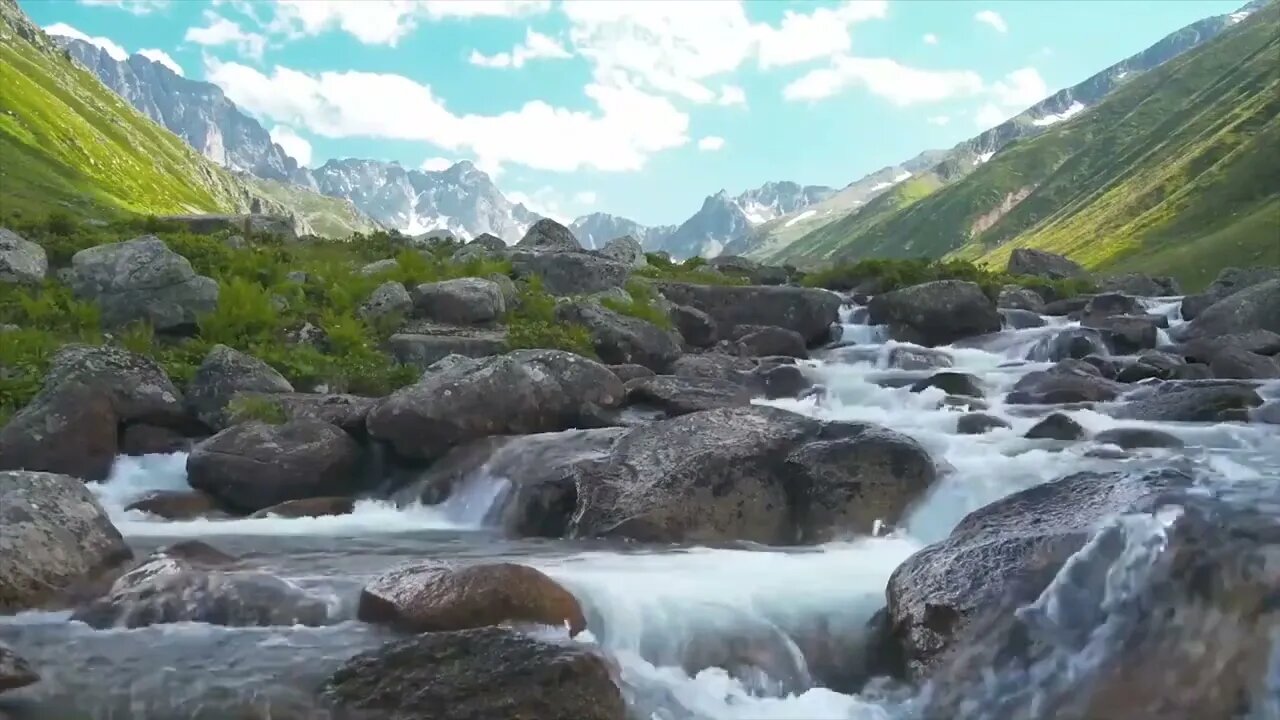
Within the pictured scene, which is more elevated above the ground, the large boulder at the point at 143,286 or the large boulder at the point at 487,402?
the large boulder at the point at 143,286

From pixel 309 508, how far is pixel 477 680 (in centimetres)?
943

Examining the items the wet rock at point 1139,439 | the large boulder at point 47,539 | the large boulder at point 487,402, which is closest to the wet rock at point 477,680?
the large boulder at point 47,539

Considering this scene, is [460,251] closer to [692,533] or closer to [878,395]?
[878,395]

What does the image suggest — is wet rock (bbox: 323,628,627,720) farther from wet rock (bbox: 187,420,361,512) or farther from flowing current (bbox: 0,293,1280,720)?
wet rock (bbox: 187,420,361,512)

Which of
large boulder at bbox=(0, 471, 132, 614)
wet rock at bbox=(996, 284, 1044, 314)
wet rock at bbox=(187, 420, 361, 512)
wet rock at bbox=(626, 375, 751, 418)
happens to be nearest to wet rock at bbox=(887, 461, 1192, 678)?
large boulder at bbox=(0, 471, 132, 614)

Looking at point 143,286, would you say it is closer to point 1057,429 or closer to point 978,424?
point 978,424

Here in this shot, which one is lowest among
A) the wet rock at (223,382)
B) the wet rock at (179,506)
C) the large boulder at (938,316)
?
the large boulder at (938,316)

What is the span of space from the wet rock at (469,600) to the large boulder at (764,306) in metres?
25.7

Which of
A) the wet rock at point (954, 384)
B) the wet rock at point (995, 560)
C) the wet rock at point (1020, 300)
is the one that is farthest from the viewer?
the wet rock at point (1020, 300)

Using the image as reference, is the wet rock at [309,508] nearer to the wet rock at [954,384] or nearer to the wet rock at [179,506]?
the wet rock at [179,506]

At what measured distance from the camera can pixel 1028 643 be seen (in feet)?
30.4

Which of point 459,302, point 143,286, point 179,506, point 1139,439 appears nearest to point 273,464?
point 179,506

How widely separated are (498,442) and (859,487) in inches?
268

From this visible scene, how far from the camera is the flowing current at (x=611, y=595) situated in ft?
31.5
